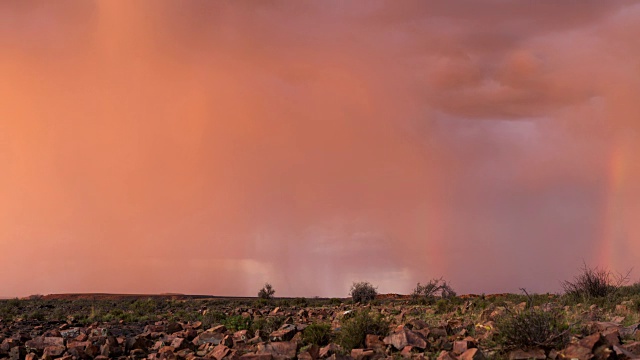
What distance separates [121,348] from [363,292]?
37.1 metres

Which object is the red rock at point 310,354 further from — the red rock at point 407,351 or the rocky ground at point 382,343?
the red rock at point 407,351

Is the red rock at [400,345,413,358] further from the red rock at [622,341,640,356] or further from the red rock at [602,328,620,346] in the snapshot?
the red rock at [622,341,640,356]

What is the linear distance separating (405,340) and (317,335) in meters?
3.49

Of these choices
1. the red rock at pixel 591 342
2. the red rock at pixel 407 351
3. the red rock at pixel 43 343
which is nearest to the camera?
the red rock at pixel 591 342

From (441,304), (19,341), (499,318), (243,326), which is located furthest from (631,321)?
(19,341)

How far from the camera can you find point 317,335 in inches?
678

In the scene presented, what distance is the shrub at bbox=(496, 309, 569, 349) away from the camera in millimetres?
13445

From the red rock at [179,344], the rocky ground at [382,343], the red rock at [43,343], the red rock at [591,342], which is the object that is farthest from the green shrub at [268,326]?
the red rock at [591,342]

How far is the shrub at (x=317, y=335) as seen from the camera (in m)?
17.1

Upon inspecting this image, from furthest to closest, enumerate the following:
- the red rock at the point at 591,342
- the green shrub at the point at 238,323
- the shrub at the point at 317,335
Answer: the green shrub at the point at 238,323
the shrub at the point at 317,335
the red rock at the point at 591,342

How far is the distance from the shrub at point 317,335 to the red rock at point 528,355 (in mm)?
5918

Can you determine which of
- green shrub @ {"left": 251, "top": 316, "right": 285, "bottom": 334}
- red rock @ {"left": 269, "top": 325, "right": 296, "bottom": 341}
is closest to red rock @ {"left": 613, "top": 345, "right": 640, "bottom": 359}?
red rock @ {"left": 269, "top": 325, "right": 296, "bottom": 341}

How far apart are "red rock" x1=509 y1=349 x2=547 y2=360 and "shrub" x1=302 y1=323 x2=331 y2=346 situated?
592 centimetres

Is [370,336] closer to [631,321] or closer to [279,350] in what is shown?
[279,350]
